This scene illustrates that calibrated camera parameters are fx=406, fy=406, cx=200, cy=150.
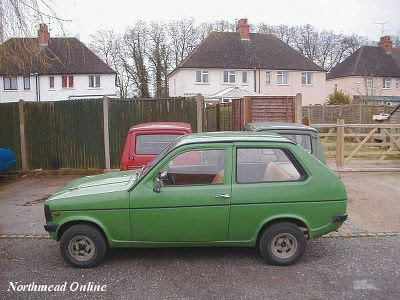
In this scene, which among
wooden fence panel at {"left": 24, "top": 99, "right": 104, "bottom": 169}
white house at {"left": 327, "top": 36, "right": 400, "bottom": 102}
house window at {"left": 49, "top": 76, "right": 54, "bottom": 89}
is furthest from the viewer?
white house at {"left": 327, "top": 36, "right": 400, "bottom": 102}

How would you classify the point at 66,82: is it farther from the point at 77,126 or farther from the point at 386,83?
the point at 386,83

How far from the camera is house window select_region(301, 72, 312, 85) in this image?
42.5 metres

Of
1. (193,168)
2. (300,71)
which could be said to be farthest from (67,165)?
(300,71)

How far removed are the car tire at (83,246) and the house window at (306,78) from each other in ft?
132

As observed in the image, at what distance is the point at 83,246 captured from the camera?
5145mm

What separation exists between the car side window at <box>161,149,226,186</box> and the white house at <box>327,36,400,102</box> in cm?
4834

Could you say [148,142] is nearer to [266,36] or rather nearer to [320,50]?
[266,36]

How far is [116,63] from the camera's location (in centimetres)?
5547

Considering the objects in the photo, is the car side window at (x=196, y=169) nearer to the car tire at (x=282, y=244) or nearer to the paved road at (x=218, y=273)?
the car tire at (x=282, y=244)

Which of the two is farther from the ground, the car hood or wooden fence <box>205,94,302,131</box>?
wooden fence <box>205,94,302,131</box>

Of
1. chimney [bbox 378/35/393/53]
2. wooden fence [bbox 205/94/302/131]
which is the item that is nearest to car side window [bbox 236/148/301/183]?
A: wooden fence [bbox 205/94/302/131]

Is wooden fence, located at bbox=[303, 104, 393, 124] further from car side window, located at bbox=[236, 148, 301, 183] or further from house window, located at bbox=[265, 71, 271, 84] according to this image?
car side window, located at bbox=[236, 148, 301, 183]

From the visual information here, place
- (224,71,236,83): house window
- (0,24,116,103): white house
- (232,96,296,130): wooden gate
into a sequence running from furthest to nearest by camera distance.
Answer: (224,71,236,83): house window
(0,24,116,103): white house
(232,96,296,130): wooden gate

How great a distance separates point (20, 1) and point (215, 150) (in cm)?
574
